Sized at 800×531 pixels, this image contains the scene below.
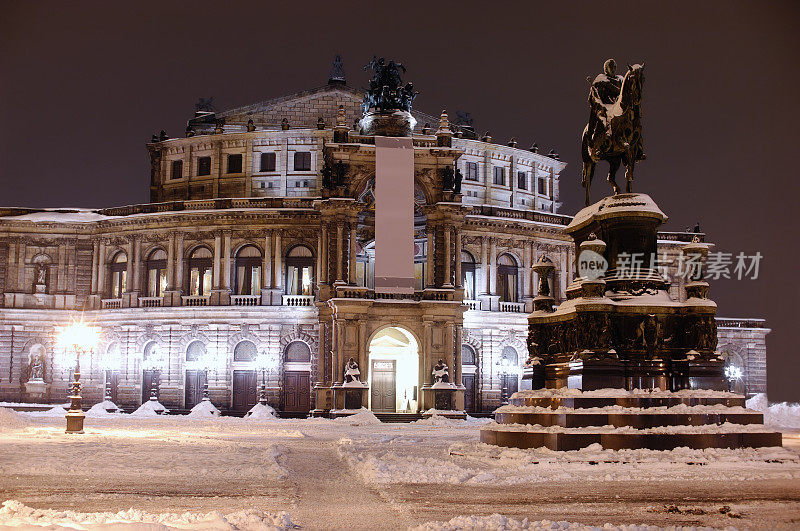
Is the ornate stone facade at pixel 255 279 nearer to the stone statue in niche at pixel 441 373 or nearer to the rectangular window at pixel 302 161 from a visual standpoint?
the rectangular window at pixel 302 161

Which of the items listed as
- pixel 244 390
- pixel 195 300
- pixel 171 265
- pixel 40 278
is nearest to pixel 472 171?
pixel 195 300

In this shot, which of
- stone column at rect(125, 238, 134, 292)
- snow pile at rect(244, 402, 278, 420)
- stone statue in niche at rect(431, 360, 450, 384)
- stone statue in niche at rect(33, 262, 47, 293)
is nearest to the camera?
stone statue in niche at rect(431, 360, 450, 384)

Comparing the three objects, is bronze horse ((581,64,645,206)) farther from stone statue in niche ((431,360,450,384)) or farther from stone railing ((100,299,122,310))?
stone railing ((100,299,122,310))

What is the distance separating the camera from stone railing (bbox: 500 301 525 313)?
5080 centimetres

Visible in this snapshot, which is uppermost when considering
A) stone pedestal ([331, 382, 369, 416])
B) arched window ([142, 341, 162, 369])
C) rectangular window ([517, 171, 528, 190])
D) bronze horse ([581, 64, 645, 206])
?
rectangular window ([517, 171, 528, 190])

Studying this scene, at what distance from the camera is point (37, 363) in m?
51.1

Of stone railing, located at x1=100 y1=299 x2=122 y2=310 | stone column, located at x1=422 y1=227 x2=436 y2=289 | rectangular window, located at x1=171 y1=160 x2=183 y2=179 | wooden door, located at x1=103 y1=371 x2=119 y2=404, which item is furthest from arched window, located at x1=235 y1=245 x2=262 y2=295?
stone column, located at x1=422 y1=227 x2=436 y2=289

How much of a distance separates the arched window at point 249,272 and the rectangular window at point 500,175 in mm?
18614

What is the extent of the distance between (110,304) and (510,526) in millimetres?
47273

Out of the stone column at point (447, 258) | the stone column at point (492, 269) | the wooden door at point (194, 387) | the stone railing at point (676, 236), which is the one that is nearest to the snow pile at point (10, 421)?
the wooden door at point (194, 387)

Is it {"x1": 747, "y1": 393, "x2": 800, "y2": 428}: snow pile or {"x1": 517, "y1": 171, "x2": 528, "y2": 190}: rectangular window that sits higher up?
Answer: {"x1": 517, "y1": 171, "x2": 528, "y2": 190}: rectangular window

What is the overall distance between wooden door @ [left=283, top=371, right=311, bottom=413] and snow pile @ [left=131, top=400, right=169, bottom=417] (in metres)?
7.03

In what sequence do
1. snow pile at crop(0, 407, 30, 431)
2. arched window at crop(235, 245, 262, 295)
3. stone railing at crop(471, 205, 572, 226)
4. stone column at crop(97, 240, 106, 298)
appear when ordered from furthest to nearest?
stone column at crop(97, 240, 106, 298)
stone railing at crop(471, 205, 572, 226)
arched window at crop(235, 245, 262, 295)
snow pile at crop(0, 407, 30, 431)

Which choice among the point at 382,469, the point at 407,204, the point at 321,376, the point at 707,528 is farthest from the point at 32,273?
the point at 707,528
